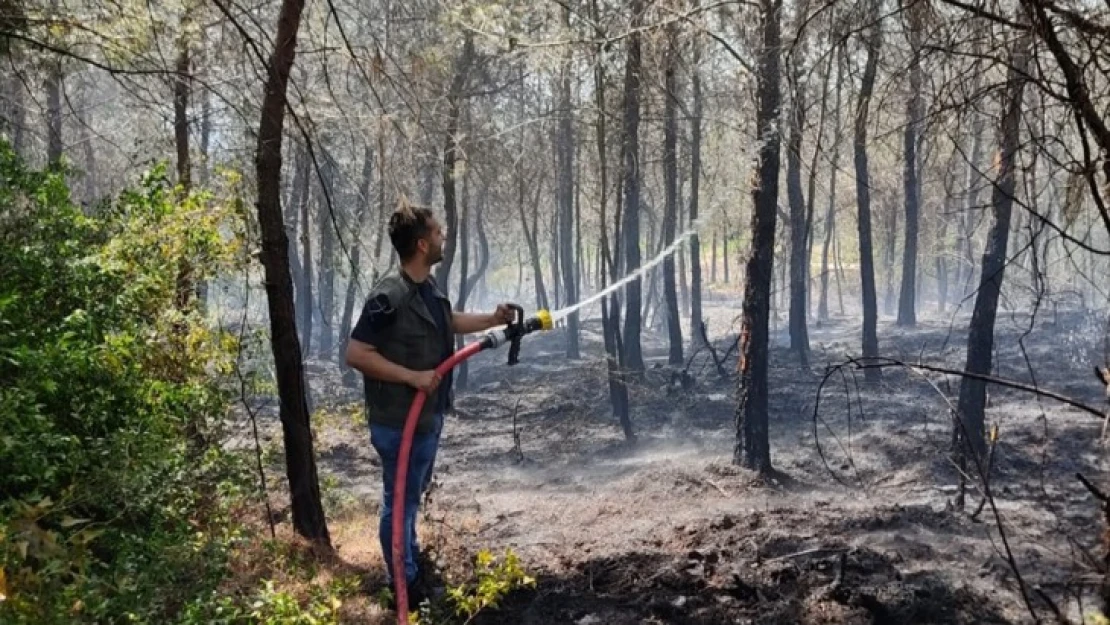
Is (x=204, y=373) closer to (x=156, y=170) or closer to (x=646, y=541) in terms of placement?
(x=156, y=170)

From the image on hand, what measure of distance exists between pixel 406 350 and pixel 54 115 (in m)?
10.1

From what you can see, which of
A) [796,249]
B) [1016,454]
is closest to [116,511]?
[1016,454]

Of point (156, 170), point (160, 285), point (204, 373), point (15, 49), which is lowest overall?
point (204, 373)

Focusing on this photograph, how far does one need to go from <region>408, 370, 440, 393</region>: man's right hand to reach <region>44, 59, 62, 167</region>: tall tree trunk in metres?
2.63

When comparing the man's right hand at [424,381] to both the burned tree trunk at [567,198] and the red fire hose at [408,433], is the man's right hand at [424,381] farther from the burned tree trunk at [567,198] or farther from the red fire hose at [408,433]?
the burned tree trunk at [567,198]

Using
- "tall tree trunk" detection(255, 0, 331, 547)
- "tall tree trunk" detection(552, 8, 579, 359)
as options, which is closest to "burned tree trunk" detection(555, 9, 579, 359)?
"tall tree trunk" detection(552, 8, 579, 359)

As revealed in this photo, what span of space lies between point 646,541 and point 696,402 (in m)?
10.0

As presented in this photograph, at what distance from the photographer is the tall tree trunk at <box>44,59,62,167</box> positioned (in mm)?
6166

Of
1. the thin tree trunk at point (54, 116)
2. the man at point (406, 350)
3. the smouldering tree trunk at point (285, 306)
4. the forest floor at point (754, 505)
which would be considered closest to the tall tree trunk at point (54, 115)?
the thin tree trunk at point (54, 116)

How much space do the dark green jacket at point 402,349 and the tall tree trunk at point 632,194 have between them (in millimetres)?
7049

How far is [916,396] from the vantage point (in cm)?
1530

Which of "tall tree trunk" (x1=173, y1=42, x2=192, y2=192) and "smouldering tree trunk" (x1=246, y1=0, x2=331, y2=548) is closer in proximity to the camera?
"smouldering tree trunk" (x1=246, y1=0, x2=331, y2=548)

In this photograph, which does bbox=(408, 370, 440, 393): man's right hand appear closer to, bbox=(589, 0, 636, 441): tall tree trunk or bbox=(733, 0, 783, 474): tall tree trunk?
bbox=(733, 0, 783, 474): tall tree trunk

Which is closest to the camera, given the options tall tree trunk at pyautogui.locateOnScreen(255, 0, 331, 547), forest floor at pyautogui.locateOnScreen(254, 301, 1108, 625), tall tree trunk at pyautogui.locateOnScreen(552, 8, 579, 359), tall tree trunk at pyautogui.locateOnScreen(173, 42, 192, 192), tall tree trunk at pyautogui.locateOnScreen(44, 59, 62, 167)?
forest floor at pyautogui.locateOnScreen(254, 301, 1108, 625)
